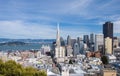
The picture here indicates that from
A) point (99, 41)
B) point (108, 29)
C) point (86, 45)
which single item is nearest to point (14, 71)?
point (86, 45)

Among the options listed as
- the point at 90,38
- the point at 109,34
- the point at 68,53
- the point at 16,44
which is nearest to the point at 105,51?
the point at 68,53

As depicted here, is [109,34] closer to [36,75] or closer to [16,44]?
[16,44]

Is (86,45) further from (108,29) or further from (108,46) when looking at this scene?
(108,46)

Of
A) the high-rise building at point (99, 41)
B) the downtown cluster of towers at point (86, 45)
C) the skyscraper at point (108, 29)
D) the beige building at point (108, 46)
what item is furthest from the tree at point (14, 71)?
the skyscraper at point (108, 29)

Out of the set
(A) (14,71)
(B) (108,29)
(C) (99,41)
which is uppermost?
(B) (108,29)

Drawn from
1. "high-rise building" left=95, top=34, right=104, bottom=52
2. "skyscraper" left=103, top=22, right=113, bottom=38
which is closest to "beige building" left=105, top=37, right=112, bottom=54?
"high-rise building" left=95, top=34, right=104, bottom=52

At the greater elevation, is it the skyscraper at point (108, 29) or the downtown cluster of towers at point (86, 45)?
the skyscraper at point (108, 29)

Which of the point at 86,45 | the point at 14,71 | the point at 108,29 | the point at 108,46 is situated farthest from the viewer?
the point at 108,29

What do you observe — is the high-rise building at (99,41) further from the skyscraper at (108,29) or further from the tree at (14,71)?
the tree at (14,71)

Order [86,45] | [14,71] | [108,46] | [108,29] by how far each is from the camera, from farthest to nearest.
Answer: [108,29]
[86,45]
[108,46]
[14,71]
